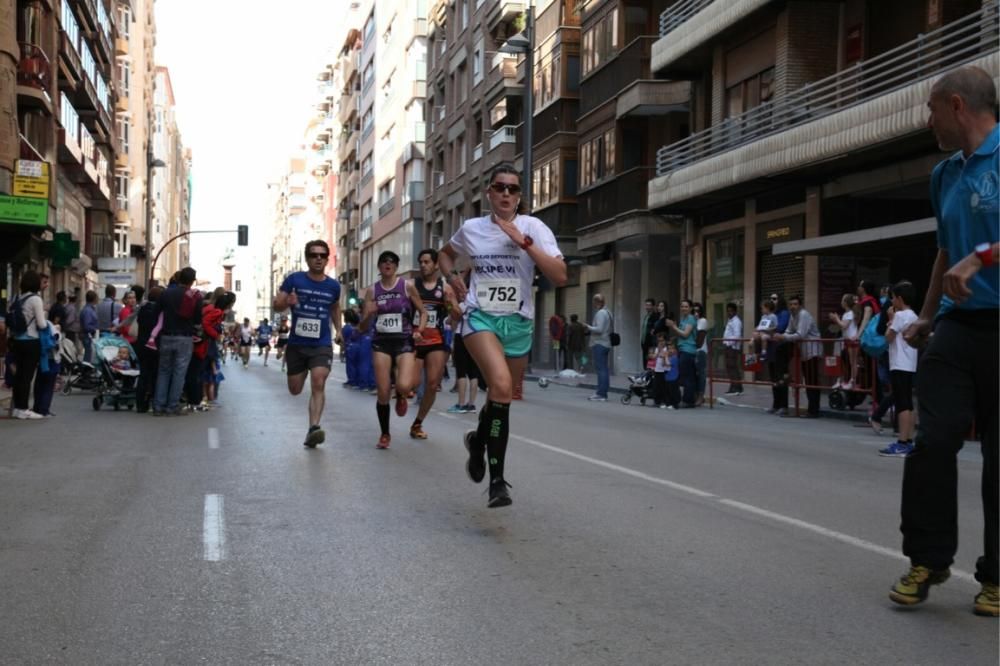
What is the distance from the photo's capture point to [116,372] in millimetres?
17859

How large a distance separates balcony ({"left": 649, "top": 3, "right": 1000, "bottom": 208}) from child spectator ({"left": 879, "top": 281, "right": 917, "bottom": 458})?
22.4ft

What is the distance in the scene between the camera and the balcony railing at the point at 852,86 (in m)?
19.7

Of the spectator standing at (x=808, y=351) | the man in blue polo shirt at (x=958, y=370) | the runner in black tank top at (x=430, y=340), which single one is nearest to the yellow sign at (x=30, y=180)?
the spectator standing at (x=808, y=351)

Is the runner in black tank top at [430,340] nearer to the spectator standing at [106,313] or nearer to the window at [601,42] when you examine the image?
the spectator standing at [106,313]

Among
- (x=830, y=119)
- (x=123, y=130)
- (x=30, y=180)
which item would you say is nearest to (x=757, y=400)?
(x=830, y=119)

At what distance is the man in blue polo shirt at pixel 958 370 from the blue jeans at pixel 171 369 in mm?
13002

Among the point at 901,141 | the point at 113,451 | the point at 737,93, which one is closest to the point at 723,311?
the point at 737,93

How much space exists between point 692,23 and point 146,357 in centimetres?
1790

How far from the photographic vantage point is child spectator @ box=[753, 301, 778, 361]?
20.3 metres

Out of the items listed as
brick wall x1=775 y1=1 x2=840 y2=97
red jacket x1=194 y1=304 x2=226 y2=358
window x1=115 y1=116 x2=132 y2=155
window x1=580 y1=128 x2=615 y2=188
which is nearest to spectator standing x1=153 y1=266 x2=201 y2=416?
red jacket x1=194 y1=304 x2=226 y2=358

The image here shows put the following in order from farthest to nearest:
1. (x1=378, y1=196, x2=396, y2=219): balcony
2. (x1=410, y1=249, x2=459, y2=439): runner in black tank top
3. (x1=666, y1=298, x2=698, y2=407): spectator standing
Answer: (x1=378, y1=196, x2=396, y2=219): balcony → (x1=666, y1=298, x2=698, y2=407): spectator standing → (x1=410, y1=249, x2=459, y2=439): runner in black tank top

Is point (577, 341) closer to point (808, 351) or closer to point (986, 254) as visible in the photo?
point (808, 351)

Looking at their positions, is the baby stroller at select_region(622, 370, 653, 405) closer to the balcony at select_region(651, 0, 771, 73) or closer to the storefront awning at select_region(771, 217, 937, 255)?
the storefront awning at select_region(771, 217, 937, 255)

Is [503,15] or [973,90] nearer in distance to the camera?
[973,90]
